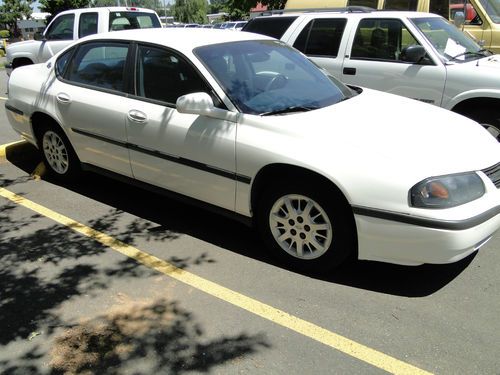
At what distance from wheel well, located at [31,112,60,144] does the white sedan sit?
0.58 ft

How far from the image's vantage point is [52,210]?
4.70 metres

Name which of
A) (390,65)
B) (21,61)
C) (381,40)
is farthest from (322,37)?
(21,61)

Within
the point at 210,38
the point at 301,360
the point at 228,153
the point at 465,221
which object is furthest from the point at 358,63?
the point at 301,360

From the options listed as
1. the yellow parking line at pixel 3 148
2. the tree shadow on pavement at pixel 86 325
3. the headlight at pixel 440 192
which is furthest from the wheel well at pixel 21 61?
the headlight at pixel 440 192

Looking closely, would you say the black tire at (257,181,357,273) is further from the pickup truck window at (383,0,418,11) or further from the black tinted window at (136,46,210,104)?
the pickup truck window at (383,0,418,11)

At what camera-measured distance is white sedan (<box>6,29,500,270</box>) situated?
10.0 feet

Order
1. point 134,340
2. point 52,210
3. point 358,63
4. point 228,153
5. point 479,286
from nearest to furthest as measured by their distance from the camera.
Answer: point 134,340 < point 479,286 < point 228,153 < point 52,210 < point 358,63

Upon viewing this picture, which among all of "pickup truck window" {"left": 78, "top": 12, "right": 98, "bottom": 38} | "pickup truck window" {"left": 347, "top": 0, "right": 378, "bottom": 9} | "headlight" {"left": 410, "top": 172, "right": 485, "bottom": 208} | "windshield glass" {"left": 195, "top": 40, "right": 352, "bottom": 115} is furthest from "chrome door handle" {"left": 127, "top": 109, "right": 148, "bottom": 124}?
"pickup truck window" {"left": 347, "top": 0, "right": 378, "bottom": 9}

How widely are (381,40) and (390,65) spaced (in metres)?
0.37

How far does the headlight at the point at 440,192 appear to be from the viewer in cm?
297

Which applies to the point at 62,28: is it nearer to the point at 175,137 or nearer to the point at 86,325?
the point at 175,137

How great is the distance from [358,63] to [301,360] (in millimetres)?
4407

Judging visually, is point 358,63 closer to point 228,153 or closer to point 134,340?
point 228,153

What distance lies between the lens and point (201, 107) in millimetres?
3615
